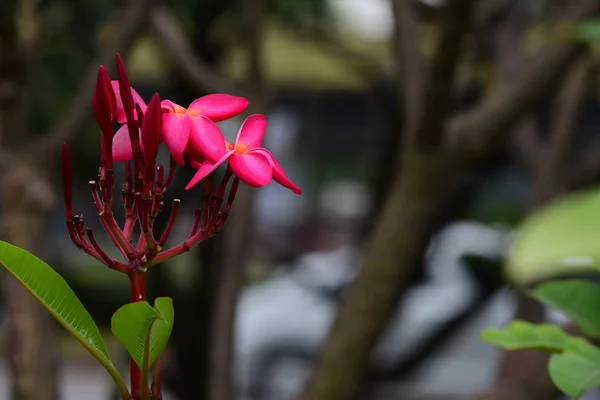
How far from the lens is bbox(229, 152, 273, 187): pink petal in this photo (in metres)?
0.72

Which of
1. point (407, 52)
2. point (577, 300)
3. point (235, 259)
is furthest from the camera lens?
point (235, 259)

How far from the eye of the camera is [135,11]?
6.59 feet

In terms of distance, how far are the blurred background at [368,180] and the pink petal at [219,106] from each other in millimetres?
727

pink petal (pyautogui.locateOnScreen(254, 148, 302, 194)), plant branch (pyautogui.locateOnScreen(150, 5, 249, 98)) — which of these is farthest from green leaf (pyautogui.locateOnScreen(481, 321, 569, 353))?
plant branch (pyautogui.locateOnScreen(150, 5, 249, 98))

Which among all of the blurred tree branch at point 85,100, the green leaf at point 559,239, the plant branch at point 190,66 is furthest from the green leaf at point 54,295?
the plant branch at point 190,66

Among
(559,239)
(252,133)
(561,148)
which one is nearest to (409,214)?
(561,148)

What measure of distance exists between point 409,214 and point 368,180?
2.19 m

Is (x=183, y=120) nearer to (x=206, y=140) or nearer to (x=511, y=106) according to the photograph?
(x=206, y=140)

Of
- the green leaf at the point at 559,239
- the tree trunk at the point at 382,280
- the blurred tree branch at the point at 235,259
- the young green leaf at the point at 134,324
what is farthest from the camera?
the blurred tree branch at the point at 235,259

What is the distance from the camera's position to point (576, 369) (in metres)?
0.97

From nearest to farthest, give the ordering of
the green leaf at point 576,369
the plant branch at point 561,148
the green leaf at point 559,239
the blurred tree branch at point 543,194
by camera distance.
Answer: the green leaf at point 559,239 < the green leaf at point 576,369 < the blurred tree branch at point 543,194 < the plant branch at point 561,148

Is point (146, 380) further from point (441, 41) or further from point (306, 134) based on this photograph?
point (306, 134)

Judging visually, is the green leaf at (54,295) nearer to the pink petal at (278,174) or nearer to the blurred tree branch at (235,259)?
the pink petal at (278,174)

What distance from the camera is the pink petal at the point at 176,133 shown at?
0.71 meters
